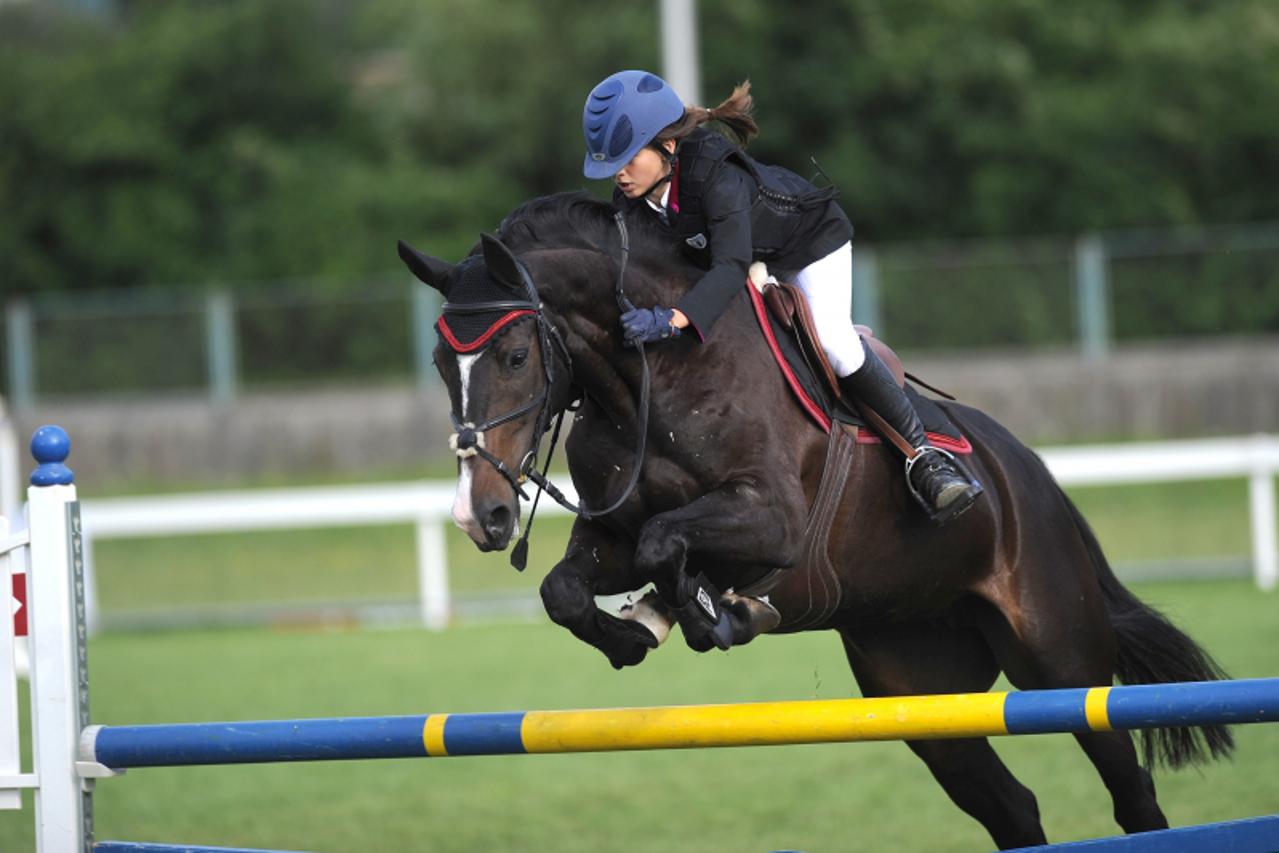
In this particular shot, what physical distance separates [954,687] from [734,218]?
1693 mm

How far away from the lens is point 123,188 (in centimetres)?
2111

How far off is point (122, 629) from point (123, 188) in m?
10.3

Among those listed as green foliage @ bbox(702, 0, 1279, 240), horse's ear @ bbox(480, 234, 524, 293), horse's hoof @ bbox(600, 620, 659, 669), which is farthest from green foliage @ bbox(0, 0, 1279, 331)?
horse's ear @ bbox(480, 234, 524, 293)

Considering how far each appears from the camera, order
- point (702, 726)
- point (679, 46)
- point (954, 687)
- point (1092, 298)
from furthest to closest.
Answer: point (1092, 298)
point (679, 46)
point (954, 687)
point (702, 726)

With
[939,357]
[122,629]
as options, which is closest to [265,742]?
[122,629]

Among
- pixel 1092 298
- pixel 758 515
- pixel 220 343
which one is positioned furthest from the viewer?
pixel 220 343

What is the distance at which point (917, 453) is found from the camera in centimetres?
429

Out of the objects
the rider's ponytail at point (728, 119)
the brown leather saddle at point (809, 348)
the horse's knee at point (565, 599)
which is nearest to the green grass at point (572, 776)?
the brown leather saddle at point (809, 348)

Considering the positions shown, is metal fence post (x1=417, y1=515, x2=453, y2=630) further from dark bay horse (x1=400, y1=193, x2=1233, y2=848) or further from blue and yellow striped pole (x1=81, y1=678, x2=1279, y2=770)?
blue and yellow striped pole (x1=81, y1=678, x2=1279, y2=770)

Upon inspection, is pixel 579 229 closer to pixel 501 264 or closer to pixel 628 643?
pixel 501 264

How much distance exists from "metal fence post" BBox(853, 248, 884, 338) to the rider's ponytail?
11.2m

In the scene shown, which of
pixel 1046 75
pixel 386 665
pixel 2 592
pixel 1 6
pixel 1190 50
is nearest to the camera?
pixel 2 592

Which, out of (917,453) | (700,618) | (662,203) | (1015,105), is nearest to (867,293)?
(1015,105)

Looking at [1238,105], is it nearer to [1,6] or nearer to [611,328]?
[611,328]
